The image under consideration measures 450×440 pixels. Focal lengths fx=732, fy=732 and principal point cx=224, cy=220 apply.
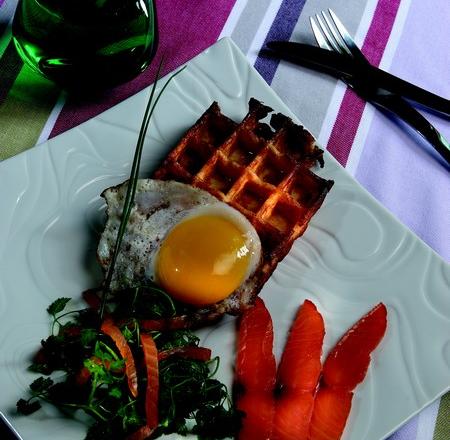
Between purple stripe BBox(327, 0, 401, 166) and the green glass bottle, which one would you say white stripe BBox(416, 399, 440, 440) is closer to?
purple stripe BBox(327, 0, 401, 166)

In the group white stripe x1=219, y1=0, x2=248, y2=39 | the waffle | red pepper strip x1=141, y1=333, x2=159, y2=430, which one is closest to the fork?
white stripe x1=219, y1=0, x2=248, y2=39

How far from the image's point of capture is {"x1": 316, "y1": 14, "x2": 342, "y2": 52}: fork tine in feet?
10.3

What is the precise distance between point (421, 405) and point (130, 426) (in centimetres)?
92

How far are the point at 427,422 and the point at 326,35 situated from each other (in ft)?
5.40

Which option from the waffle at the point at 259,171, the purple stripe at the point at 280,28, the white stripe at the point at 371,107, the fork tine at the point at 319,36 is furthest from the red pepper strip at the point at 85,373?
the fork tine at the point at 319,36

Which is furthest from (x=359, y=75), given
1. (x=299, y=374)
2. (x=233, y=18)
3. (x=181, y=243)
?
(x=299, y=374)

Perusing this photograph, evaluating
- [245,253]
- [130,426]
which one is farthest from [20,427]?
[245,253]

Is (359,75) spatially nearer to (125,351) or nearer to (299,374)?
(299,374)

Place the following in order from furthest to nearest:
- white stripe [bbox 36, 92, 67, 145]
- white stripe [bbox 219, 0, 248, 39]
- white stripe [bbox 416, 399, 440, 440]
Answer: white stripe [bbox 219, 0, 248, 39] < white stripe [bbox 36, 92, 67, 145] < white stripe [bbox 416, 399, 440, 440]

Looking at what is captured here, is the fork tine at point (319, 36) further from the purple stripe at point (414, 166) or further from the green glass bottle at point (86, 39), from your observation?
the green glass bottle at point (86, 39)

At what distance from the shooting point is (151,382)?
7.00ft

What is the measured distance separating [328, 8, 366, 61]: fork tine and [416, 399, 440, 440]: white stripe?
1466mm

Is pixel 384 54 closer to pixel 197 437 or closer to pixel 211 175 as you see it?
pixel 211 175

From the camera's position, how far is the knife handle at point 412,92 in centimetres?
305
